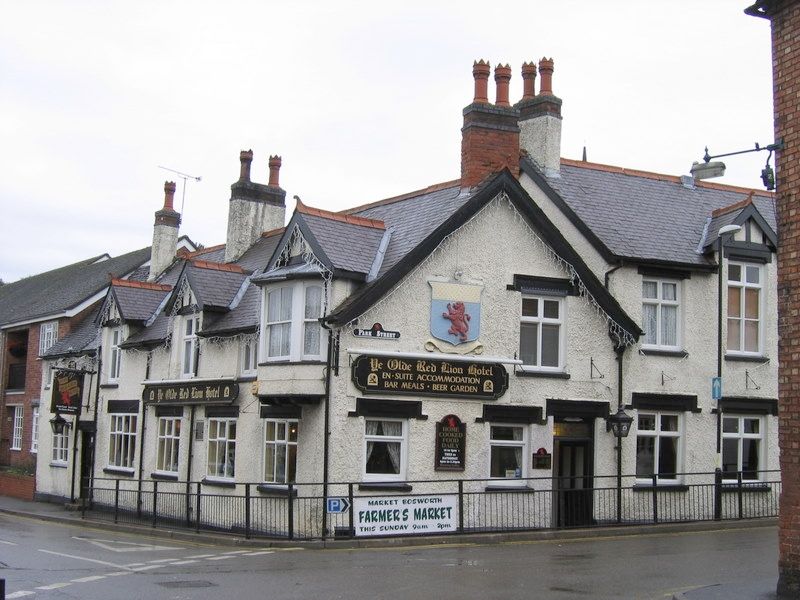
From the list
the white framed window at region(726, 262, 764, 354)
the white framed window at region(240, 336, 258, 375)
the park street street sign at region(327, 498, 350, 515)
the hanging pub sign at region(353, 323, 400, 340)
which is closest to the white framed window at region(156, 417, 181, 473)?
the white framed window at region(240, 336, 258, 375)

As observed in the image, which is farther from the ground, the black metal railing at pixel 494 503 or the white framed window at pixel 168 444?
the white framed window at pixel 168 444

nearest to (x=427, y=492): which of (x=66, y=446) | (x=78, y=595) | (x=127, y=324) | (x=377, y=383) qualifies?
(x=377, y=383)

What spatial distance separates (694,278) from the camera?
24.5m

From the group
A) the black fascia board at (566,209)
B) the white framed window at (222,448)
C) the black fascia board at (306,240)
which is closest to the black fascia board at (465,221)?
the black fascia board at (566,209)

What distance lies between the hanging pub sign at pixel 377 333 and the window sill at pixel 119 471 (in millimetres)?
11374

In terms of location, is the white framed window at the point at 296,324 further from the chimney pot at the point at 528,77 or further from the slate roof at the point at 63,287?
the slate roof at the point at 63,287

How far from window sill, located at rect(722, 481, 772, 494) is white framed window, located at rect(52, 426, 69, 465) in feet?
69.3

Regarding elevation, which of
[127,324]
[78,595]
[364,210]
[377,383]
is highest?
[364,210]

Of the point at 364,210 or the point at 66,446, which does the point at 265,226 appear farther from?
the point at 66,446

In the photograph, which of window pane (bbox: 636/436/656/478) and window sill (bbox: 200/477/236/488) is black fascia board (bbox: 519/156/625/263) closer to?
window pane (bbox: 636/436/656/478)

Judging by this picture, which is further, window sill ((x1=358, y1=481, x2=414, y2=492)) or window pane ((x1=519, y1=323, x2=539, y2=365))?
window pane ((x1=519, y1=323, x2=539, y2=365))

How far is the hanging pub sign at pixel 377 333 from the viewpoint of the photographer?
821 inches

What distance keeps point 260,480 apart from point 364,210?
8846mm

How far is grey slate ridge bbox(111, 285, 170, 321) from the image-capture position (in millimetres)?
30203
